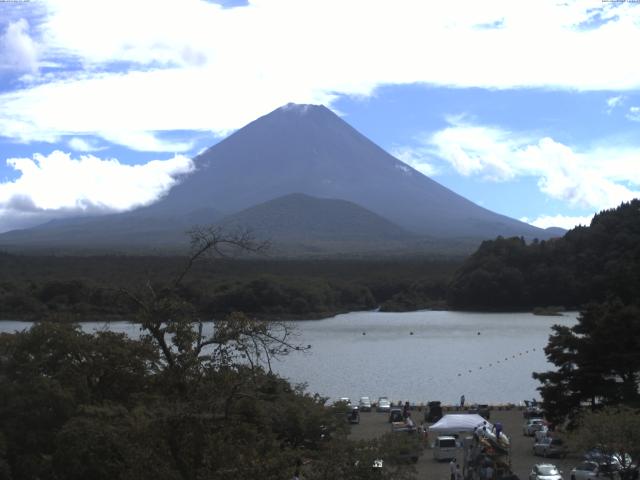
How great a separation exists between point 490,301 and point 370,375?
92.5 ft

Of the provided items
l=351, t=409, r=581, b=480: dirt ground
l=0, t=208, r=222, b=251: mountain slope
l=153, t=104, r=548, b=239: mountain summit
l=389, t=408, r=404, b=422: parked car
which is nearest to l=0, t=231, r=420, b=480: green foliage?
l=351, t=409, r=581, b=480: dirt ground

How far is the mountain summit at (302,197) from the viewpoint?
349 ft

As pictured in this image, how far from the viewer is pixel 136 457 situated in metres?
4.39

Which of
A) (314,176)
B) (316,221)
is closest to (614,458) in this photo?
(316,221)

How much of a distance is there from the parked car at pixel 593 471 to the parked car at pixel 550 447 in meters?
2.00

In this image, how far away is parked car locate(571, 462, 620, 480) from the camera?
8.82 m

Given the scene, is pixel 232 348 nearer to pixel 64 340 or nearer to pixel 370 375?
pixel 64 340

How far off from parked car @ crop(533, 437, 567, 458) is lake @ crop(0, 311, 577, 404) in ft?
26.6

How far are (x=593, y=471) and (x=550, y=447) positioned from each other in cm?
257

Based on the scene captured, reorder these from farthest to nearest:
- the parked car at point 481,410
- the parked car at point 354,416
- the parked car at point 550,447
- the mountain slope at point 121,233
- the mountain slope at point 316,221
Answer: the mountain slope at point 316,221, the mountain slope at point 121,233, the parked car at point 481,410, the parked car at point 354,416, the parked car at point 550,447

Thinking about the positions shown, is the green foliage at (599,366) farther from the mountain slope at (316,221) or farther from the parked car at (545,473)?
the mountain slope at (316,221)

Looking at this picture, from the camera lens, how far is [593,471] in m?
9.46

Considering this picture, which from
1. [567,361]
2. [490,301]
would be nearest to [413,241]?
[490,301]

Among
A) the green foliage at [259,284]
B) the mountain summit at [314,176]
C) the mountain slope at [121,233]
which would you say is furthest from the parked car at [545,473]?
the mountain summit at [314,176]
